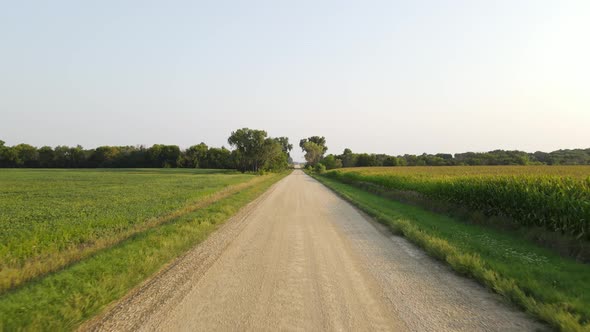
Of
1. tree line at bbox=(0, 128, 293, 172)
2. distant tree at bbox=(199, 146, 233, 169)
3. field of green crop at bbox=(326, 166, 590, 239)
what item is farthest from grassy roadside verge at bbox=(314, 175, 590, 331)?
distant tree at bbox=(199, 146, 233, 169)

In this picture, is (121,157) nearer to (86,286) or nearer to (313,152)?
(313,152)

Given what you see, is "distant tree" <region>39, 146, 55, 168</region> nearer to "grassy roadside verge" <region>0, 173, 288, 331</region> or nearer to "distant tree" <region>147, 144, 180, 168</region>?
"distant tree" <region>147, 144, 180, 168</region>

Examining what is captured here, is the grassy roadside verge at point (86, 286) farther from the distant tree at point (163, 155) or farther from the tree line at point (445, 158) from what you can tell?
the distant tree at point (163, 155)

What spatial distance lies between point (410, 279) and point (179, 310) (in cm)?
422

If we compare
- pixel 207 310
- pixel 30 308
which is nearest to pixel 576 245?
pixel 207 310

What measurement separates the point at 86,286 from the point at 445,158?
124500mm

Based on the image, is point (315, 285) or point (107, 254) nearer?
point (315, 285)

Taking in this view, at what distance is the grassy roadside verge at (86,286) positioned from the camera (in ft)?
13.4

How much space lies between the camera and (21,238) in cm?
875

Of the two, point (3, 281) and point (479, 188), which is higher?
point (479, 188)

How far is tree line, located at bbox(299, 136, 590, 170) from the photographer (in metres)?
66.4

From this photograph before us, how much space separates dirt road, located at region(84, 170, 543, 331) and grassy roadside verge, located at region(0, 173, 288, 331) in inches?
13.3

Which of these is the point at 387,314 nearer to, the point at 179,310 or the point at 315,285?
the point at 315,285

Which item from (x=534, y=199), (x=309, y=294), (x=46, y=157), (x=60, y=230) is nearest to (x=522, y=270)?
(x=309, y=294)
